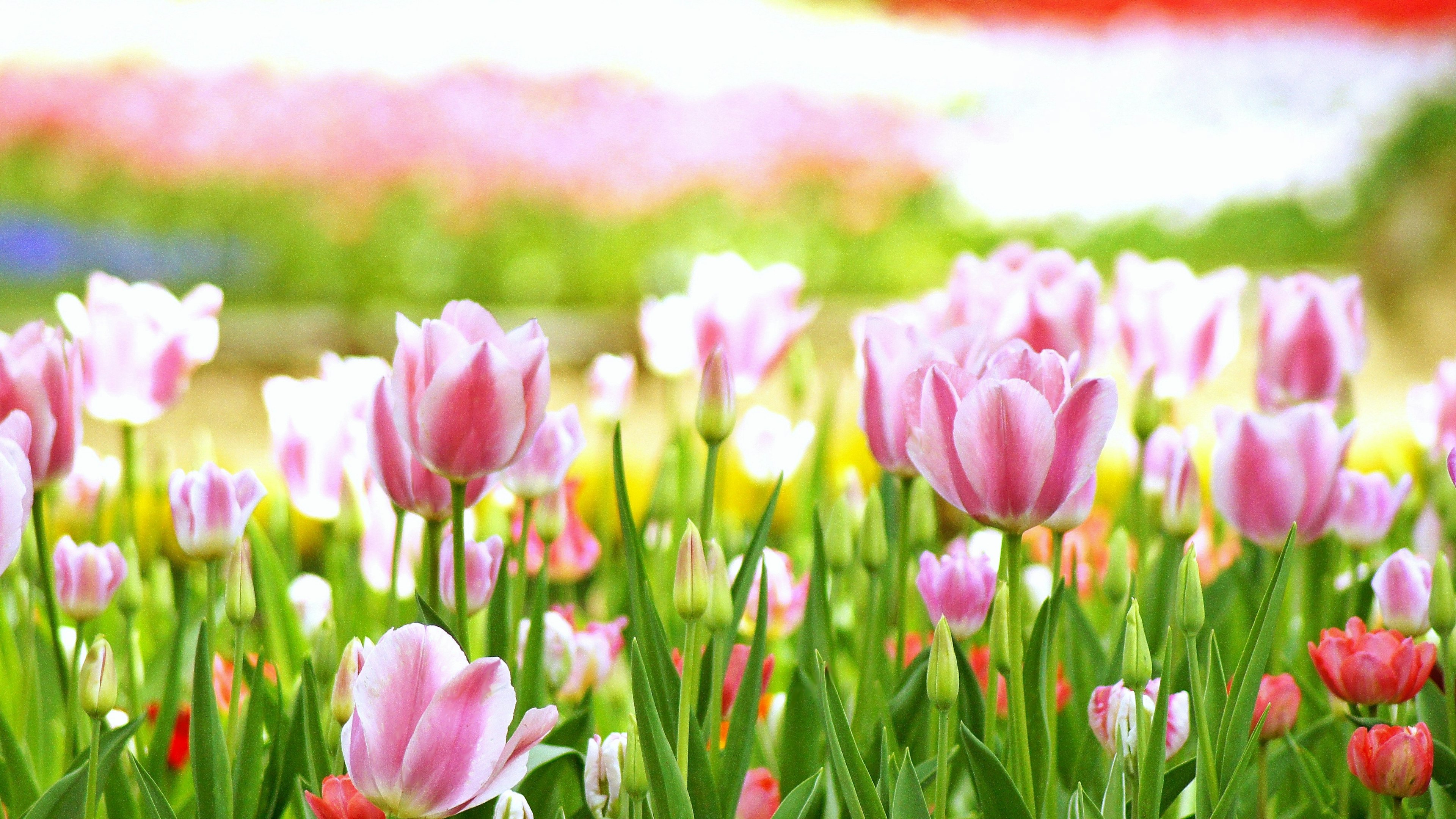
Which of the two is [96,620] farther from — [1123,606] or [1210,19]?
[1210,19]

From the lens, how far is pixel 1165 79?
35.5ft

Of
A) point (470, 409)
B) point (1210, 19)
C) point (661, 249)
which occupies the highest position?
point (1210, 19)

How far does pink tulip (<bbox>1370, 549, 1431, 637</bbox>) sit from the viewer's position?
3.16 ft

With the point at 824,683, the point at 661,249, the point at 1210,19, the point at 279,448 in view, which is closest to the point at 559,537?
the point at 279,448

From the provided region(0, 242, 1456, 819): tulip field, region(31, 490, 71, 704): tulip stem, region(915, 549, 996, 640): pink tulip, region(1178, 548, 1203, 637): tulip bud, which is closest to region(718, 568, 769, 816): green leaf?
region(0, 242, 1456, 819): tulip field

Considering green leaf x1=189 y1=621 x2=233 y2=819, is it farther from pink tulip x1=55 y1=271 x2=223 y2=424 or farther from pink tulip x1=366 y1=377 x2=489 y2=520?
pink tulip x1=55 y1=271 x2=223 y2=424

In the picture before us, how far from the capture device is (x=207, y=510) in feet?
3.02

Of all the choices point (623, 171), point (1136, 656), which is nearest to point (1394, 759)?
point (1136, 656)

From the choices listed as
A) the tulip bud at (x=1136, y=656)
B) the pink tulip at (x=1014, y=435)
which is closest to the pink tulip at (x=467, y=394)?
the pink tulip at (x=1014, y=435)

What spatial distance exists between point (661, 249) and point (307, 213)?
147 cm

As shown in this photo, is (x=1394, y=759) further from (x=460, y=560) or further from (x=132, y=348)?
(x=132, y=348)

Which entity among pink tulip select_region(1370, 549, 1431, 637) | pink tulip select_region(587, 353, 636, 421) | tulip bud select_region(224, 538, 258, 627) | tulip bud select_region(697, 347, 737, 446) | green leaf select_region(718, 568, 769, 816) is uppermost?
tulip bud select_region(697, 347, 737, 446)

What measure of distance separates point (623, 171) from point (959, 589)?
5228 millimetres

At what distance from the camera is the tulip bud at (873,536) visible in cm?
102
